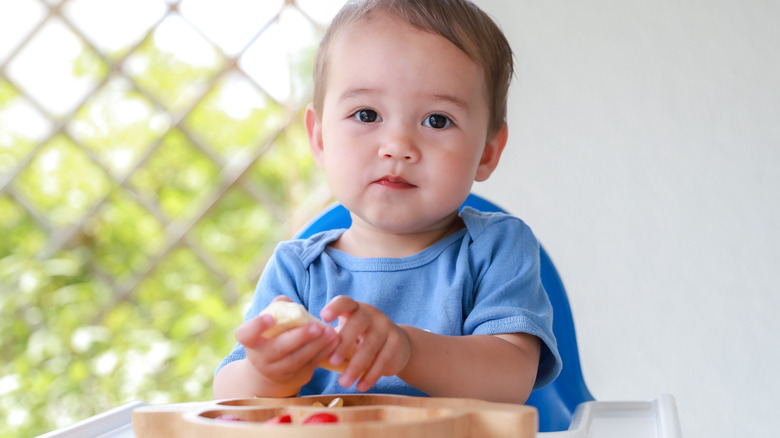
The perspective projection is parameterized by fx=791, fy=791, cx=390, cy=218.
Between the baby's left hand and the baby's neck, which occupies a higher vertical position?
the baby's neck

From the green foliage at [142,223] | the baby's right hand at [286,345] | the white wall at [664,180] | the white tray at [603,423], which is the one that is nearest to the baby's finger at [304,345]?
the baby's right hand at [286,345]

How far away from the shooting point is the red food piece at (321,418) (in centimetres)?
48

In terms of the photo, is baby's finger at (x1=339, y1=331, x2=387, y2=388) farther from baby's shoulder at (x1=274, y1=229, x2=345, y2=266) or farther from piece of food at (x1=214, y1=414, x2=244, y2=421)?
baby's shoulder at (x1=274, y1=229, x2=345, y2=266)

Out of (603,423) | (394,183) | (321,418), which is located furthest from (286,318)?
(603,423)

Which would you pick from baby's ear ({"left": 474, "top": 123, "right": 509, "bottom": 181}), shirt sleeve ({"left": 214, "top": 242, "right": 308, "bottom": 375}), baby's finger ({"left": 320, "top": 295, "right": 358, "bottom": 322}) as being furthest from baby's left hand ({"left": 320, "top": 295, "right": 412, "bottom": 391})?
baby's ear ({"left": 474, "top": 123, "right": 509, "bottom": 181})

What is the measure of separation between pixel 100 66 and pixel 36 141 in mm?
291

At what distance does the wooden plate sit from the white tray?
0.55ft

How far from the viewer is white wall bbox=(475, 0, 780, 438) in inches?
67.2

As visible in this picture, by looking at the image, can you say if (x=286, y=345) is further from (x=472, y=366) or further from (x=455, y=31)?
(x=455, y=31)

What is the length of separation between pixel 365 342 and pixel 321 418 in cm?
12

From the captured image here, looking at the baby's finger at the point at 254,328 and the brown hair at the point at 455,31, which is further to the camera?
the brown hair at the point at 455,31

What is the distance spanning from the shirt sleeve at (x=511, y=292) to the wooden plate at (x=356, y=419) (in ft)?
0.63

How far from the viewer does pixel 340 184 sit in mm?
836

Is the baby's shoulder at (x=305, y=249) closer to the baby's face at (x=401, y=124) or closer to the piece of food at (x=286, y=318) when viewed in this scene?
the baby's face at (x=401, y=124)
